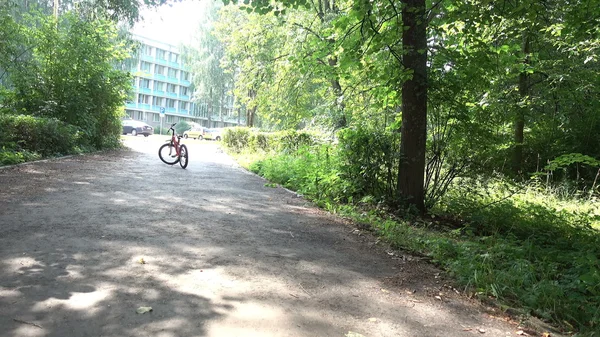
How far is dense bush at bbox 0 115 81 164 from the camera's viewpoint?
1105 cm

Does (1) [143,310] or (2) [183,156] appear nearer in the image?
(1) [143,310]

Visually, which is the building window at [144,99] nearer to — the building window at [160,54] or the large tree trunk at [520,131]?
the building window at [160,54]

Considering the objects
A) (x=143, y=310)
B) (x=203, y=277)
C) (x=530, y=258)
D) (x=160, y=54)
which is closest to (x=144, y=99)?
(x=160, y=54)

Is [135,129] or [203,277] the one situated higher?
[135,129]

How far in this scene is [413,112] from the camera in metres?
7.39

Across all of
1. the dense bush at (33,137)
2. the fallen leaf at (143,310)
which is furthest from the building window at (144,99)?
the fallen leaf at (143,310)

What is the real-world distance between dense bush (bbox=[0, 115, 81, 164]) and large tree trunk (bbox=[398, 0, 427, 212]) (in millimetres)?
9385

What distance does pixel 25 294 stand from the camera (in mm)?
3205

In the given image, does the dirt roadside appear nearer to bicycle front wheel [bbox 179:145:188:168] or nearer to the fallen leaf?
the fallen leaf

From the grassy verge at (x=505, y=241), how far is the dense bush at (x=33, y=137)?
7.33 meters

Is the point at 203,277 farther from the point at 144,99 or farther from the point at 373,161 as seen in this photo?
the point at 144,99

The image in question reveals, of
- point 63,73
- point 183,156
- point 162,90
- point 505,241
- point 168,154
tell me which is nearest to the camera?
point 505,241

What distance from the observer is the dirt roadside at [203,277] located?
9.83 ft

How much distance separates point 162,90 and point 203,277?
265ft
